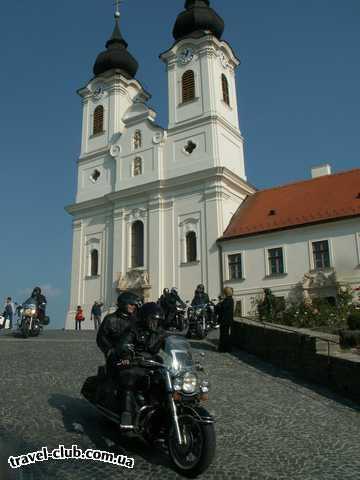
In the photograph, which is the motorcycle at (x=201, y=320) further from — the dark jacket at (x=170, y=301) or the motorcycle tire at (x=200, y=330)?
the dark jacket at (x=170, y=301)

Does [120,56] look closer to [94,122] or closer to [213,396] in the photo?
[94,122]

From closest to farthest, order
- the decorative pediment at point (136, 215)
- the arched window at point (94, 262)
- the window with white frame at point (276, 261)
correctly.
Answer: the window with white frame at point (276, 261) → the decorative pediment at point (136, 215) → the arched window at point (94, 262)

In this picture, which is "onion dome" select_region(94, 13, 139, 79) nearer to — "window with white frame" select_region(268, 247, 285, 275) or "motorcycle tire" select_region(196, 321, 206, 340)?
"window with white frame" select_region(268, 247, 285, 275)

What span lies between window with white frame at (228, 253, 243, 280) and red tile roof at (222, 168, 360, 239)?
1254 mm

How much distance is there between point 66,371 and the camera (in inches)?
387

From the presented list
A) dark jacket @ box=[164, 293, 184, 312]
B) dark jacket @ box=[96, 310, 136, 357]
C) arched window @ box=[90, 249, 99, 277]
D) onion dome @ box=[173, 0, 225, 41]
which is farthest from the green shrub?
onion dome @ box=[173, 0, 225, 41]

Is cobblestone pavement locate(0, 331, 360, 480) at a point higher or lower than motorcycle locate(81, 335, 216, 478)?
lower

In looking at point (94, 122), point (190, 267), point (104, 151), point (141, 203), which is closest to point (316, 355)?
point (190, 267)

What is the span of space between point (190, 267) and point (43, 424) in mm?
23910

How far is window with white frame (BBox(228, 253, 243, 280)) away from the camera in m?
28.1

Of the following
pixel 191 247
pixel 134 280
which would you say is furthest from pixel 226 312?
pixel 134 280

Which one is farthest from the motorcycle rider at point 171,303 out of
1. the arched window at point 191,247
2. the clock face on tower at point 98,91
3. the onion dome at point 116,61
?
the onion dome at point 116,61

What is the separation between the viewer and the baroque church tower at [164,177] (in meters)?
30.5

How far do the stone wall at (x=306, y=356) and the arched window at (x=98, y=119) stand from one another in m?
27.9
